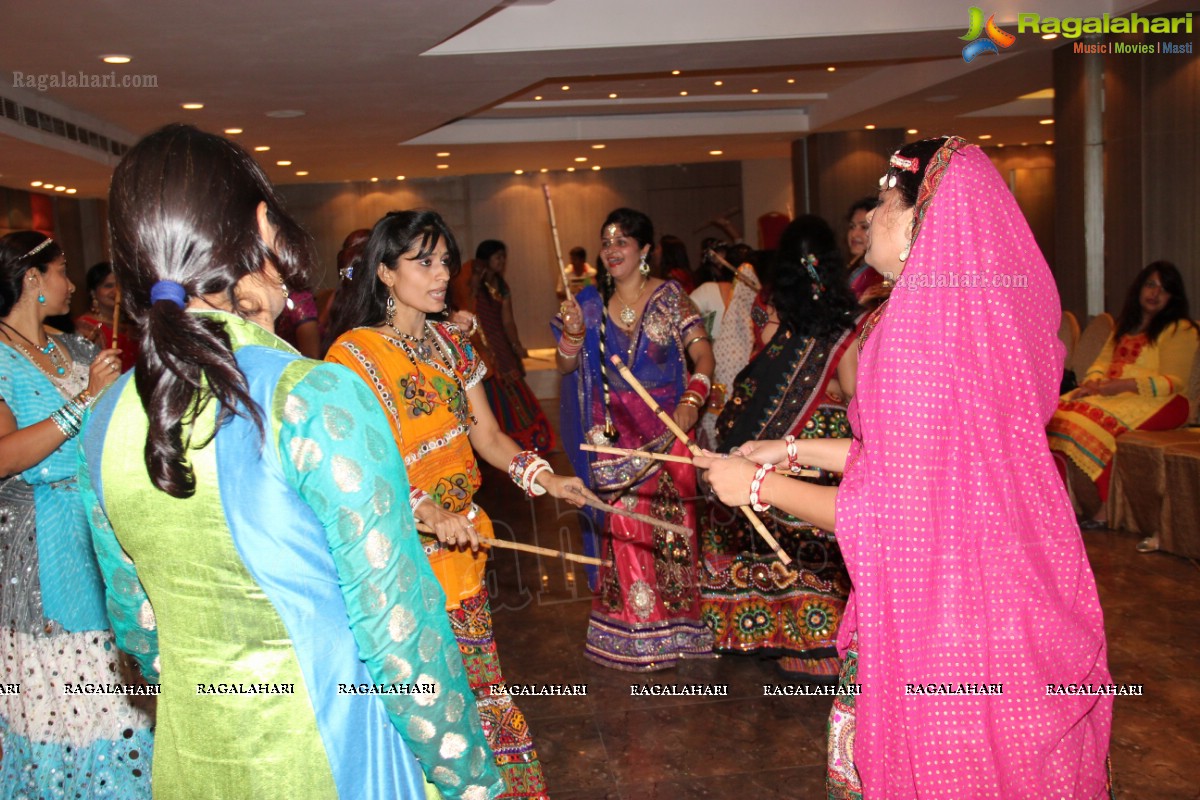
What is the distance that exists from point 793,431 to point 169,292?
2.56 meters

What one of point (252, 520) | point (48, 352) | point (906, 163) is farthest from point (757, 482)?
point (48, 352)

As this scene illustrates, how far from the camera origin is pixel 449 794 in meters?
1.25

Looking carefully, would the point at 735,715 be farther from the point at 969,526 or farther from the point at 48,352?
the point at 48,352

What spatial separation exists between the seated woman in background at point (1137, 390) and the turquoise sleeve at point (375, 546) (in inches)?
194

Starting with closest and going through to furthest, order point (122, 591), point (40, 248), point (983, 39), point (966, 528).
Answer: point (122, 591), point (966, 528), point (40, 248), point (983, 39)

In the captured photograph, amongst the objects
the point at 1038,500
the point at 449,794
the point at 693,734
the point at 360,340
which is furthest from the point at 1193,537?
the point at 449,794

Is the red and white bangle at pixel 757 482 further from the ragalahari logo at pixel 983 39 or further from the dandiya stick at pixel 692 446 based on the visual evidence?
the ragalahari logo at pixel 983 39

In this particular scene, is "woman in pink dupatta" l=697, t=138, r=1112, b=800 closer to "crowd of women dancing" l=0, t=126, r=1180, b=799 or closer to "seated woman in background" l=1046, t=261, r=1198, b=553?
"crowd of women dancing" l=0, t=126, r=1180, b=799

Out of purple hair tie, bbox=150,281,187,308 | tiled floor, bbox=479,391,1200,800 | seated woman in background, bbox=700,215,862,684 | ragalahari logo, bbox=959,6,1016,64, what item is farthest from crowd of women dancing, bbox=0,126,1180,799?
ragalahari logo, bbox=959,6,1016,64

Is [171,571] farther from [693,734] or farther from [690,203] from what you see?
[690,203]

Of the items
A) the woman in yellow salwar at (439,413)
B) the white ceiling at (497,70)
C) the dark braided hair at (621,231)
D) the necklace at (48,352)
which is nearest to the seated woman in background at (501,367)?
the white ceiling at (497,70)

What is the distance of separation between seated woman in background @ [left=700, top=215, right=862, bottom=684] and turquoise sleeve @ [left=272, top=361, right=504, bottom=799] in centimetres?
208

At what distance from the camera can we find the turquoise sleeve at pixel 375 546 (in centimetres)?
111

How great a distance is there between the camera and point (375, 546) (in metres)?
1.13
